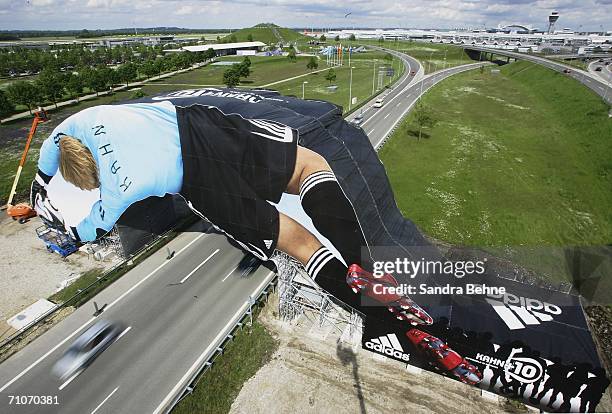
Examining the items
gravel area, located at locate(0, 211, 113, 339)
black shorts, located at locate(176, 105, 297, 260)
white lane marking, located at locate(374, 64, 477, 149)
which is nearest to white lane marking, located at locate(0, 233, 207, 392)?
gravel area, located at locate(0, 211, 113, 339)

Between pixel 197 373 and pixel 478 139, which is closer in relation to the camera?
pixel 197 373

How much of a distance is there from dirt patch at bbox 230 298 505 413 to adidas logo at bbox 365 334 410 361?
672 millimetres

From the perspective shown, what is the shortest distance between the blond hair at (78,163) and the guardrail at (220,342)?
1290 centimetres

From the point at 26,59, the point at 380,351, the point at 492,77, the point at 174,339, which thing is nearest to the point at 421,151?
the point at 380,351

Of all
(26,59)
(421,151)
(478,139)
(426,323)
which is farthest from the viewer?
(26,59)

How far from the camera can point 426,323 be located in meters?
17.8

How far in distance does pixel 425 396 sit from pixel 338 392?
14.9 feet

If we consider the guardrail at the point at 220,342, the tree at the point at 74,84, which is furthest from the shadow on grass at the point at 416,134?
the tree at the point at 74,84

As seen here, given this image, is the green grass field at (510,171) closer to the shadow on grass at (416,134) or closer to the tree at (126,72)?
the shadow on grass at (416,134)

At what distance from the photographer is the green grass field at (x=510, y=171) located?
111ft

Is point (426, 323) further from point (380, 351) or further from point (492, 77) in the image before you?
point (492, 77)

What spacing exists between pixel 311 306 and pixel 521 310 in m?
11.6

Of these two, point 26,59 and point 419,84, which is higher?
point 26,59

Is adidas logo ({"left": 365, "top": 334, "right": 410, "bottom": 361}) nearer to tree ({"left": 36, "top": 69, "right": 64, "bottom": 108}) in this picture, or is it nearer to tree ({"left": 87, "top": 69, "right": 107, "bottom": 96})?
tree ({"left": 36, "top": 69, "right": 64, "bottom": 108})
